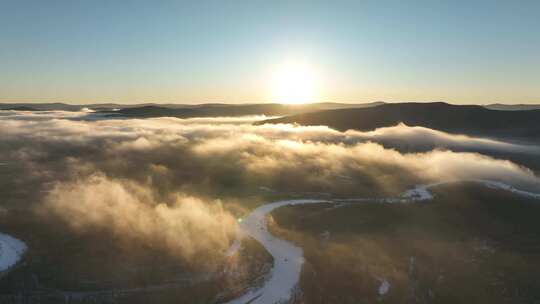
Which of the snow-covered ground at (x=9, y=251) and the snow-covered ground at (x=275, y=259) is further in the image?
the snow-covered ground at (x=9, y=251)

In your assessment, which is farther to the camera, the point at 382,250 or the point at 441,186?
the point at 441,186

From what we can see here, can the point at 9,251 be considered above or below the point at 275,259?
above

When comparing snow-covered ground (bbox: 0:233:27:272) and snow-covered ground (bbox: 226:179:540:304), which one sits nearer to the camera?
snow-covered ground (bbox: 226:179:540:304)

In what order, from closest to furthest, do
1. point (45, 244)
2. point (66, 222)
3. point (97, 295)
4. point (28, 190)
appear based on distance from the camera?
1. point (97, 295)
2. point (45, 244)
3. point (66, 222)
4. point (28, 190)

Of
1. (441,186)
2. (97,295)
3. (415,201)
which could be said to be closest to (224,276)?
(97,295)

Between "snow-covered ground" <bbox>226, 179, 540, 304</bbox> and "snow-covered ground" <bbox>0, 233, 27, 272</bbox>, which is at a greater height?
"snow-covered ground" <bbox>0, 233, 27, 272</bbox>

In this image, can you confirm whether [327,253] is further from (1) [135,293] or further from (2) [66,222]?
(2) [66,222]

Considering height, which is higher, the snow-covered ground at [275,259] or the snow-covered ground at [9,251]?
the snow-covered ground at [9,251]

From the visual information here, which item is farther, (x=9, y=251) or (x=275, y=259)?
(x=275, y=259)
